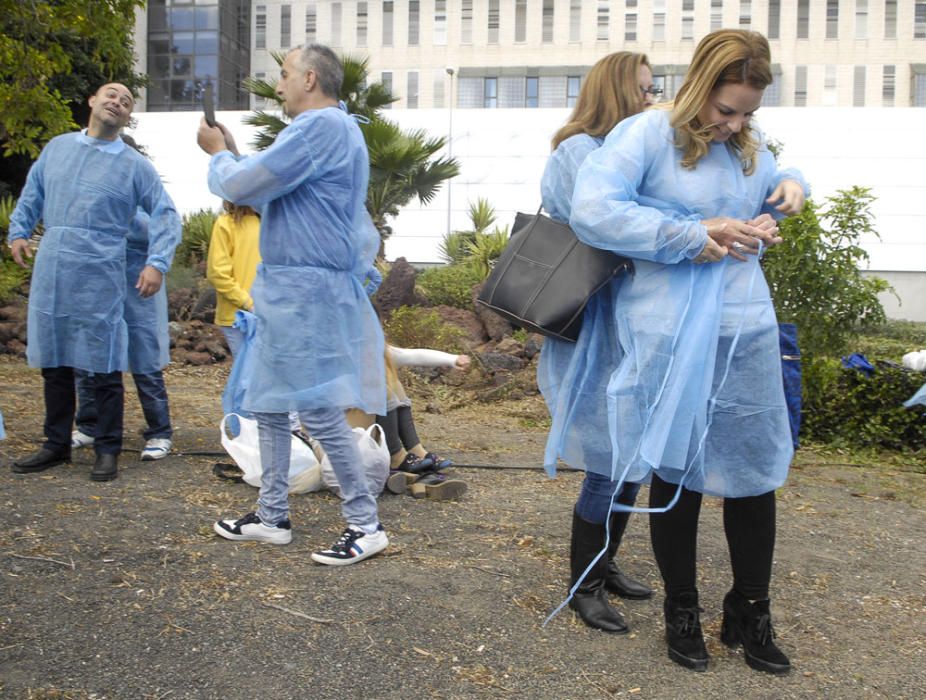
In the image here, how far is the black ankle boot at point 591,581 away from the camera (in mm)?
2982

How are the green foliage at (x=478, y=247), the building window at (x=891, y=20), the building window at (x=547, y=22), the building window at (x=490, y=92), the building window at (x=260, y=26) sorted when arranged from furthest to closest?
the building window at (x=260, y=26), the building window at (x=490, y=92), the building window at (x=547, y=22), the building window at (x=891, y=20), the green foliage at (x=478, y=247)

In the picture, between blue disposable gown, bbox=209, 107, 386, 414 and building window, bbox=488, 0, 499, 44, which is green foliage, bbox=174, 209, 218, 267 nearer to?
blue disposable gown, bbox=209, 107, 386, 414

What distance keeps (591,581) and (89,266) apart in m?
2.99

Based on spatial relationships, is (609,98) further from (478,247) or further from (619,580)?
(478,247)

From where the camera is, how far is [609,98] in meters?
3.08

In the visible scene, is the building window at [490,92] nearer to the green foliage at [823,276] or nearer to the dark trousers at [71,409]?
the green foliage at [823,276]

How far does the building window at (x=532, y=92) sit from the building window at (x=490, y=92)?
63.0 inches

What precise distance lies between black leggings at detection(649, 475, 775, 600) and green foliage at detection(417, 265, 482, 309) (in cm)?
993

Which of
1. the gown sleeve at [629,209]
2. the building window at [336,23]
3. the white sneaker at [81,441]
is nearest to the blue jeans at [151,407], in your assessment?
the white sneaker at [81,441]

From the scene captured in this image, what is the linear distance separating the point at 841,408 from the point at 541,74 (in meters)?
48.8

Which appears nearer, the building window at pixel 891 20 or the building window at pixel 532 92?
the building window at pixel 891 20

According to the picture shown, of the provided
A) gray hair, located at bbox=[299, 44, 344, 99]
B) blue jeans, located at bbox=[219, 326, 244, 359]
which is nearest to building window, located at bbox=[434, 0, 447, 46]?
blue jeans, located at bbox=[219, 326, 244, 359]

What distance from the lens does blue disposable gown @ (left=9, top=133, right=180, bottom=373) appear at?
4.75 metres

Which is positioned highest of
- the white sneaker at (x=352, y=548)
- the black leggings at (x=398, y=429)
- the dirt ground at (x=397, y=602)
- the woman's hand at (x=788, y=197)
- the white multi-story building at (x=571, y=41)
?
the white multi-story building at (x=571, y=41)
